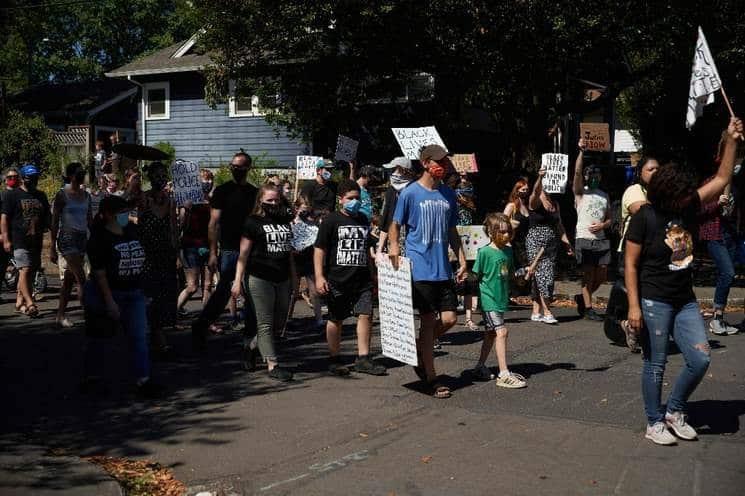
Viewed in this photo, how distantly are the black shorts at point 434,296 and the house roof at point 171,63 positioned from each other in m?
22.5

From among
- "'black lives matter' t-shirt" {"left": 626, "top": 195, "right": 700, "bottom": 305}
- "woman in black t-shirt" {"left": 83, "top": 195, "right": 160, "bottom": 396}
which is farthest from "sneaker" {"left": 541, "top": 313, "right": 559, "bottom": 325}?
"woman in black t-shirt" {"left": 83, "top": 195, "right": 160, "bottom": 396}

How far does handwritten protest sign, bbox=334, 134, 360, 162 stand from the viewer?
48.5 feet

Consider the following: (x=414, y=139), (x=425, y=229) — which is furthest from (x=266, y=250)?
(x=414, y=139)

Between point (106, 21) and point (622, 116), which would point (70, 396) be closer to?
point (622, 116)

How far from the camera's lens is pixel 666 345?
19.9 ft

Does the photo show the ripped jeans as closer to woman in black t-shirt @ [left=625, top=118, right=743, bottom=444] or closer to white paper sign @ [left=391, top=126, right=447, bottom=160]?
woman in black t-shirt @ [left=625, top=118, right=743, bottom=444]

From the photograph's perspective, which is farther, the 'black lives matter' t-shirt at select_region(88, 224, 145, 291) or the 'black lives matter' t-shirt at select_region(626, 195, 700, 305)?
the 'black lives matter' t-shirt at select_region(88, 224, 145, 291)

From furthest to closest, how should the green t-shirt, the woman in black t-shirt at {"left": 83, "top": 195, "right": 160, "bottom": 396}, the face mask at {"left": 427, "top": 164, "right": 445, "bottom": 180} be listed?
1. the green t-shirt
2. the face mask at {"left": 427, "top": 164, "right": 445, "bottom": 180}
3. the woman in black t-shirt at {"left": 83, "top": 195, "right": 160, "bottom": 396}

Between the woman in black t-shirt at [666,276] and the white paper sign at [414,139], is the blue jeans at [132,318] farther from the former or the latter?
the white paper sign at [414,139]

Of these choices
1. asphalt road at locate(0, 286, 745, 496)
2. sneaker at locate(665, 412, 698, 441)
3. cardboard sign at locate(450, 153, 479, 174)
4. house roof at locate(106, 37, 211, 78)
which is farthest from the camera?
house roof at locate(106, 37, 211, 78)

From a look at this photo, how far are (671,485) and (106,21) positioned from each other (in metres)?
68.9

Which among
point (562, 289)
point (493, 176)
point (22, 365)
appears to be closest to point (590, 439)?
point (22, 365)

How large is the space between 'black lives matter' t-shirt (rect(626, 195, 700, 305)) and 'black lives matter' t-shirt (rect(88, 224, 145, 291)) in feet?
13.0

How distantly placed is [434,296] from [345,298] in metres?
1.15
